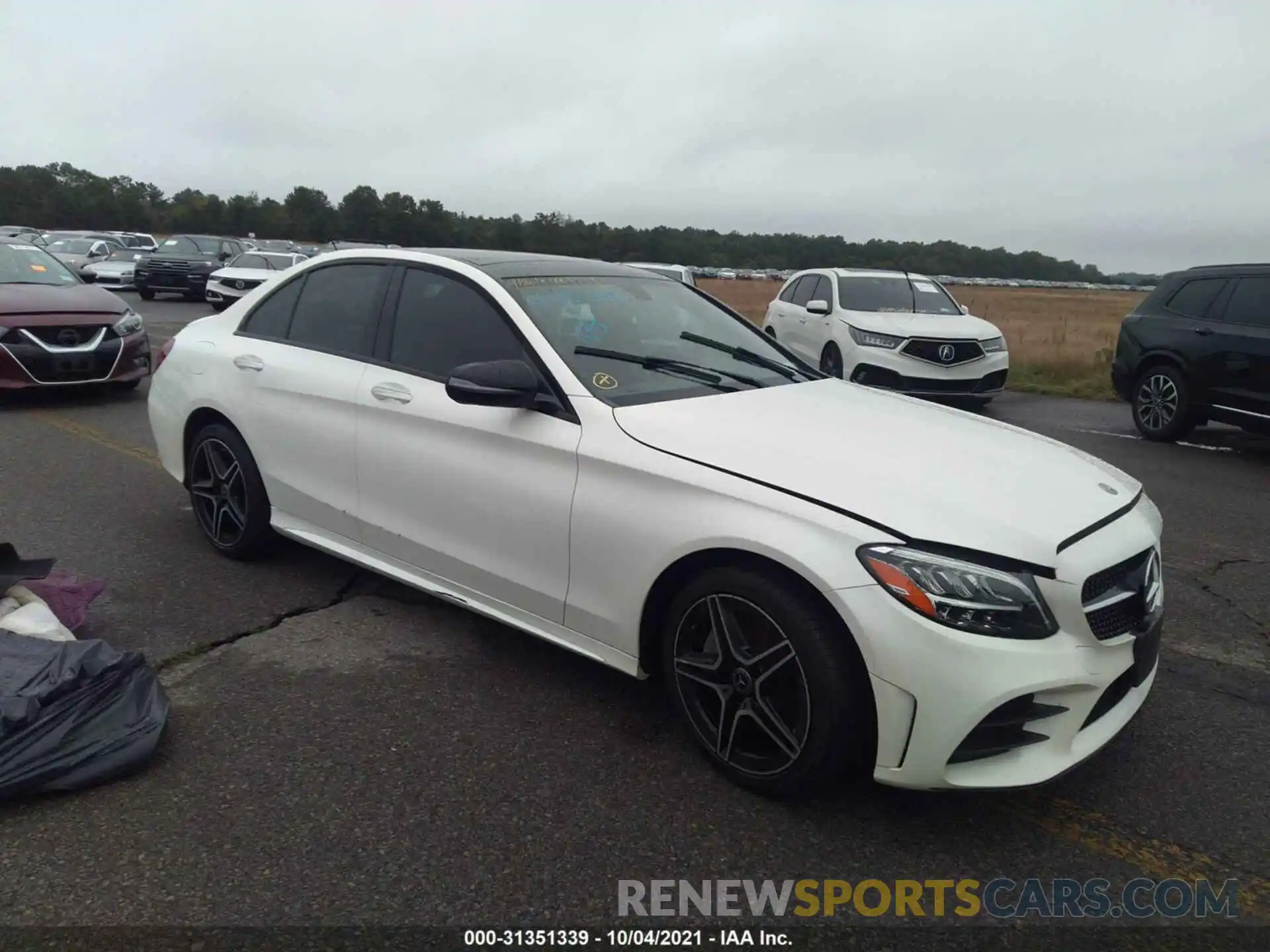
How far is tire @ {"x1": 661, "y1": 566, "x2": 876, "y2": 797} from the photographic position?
266 cm

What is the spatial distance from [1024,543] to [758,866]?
3.76 feet

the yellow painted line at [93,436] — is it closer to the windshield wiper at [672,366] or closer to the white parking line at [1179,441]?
the windshield wiper at [672,366]

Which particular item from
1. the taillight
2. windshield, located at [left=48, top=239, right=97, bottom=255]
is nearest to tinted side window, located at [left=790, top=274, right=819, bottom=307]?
the taillight

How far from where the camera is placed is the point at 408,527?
3863mm

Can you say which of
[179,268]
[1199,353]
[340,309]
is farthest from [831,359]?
[179,268]

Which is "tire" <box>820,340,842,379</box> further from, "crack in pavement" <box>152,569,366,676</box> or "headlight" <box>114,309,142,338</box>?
"crack in pavement" <box>152,569,366,676</box>

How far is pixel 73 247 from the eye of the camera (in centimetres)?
3069

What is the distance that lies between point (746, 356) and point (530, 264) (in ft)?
3.31

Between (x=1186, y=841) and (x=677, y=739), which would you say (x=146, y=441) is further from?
(x=1186, y=841)

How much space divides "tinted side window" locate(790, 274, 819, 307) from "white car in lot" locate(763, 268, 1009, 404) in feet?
0.30

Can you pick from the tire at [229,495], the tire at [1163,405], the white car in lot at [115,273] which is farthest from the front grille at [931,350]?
the white car in lot at [115,273]

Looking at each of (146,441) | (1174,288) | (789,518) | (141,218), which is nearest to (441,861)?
(789,518)

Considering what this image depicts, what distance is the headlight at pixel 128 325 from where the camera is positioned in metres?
9.50

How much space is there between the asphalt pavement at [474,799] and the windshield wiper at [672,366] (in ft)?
3.98
